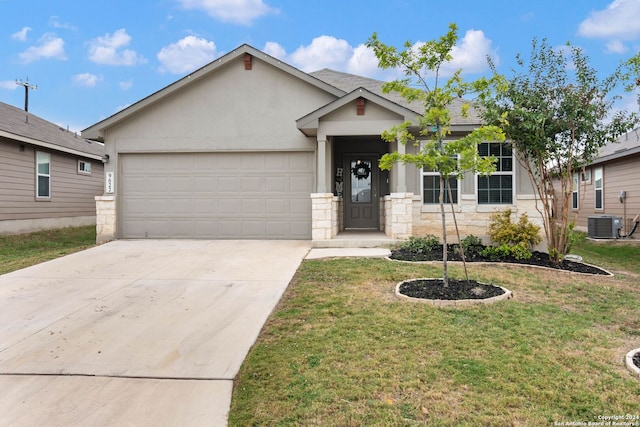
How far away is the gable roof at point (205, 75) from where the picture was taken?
10.3 meters

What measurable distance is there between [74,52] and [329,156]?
44.6ft

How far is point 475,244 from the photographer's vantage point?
9086 mm

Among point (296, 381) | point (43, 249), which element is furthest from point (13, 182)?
point (296, 381)

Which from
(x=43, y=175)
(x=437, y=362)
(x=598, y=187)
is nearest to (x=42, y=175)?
(x=43, y=175)

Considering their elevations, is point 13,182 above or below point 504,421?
above

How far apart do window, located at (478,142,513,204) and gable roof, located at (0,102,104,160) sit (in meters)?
13.5

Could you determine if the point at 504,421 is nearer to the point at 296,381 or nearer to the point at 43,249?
the point at 296,381

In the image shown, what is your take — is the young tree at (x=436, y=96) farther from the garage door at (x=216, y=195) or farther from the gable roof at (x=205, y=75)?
the garage door at (x=216, y=195)

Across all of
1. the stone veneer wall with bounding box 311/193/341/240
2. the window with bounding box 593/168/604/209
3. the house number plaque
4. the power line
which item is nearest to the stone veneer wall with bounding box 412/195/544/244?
the stone veneer wall with bounding box 311/193/341/240

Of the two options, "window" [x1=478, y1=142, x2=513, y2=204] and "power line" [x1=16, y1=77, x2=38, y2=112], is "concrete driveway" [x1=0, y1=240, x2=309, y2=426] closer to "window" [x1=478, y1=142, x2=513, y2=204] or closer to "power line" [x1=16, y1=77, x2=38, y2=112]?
"window" [x1=478, y1=142, x2=513, y2=204]

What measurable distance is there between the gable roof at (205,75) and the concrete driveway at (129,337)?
4576 mm

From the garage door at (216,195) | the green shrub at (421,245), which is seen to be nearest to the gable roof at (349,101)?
the garage door at (216,195)

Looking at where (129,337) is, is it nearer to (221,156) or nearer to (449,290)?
(449,290)

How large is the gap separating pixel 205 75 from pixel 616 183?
14.2 m
